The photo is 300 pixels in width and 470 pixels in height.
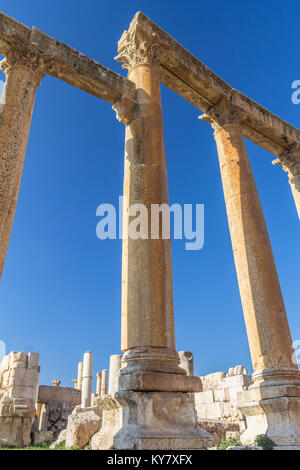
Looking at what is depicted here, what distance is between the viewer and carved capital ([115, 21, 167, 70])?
11.2 metres

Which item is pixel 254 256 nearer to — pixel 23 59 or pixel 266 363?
pixel 266 363

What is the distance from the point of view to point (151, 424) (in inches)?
237

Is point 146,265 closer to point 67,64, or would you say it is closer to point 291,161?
point 67,64

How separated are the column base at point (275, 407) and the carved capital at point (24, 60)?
33.0 ft

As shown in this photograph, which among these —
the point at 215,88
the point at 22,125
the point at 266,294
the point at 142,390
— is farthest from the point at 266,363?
the point at 215,88

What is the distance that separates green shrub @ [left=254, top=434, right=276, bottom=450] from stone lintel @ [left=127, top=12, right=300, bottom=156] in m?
11.2

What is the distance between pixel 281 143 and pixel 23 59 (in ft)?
36.4

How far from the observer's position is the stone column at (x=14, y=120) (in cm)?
746

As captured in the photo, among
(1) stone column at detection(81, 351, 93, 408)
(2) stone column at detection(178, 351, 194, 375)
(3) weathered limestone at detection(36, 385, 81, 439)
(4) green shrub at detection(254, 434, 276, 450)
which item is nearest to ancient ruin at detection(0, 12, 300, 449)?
(4) green shrub at detection(254, 434, 276, 450)

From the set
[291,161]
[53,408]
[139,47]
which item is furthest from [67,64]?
[53,408]

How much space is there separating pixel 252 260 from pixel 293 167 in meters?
6.90

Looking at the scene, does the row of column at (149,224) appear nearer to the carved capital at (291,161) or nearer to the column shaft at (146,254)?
the column shaft at (146,254)

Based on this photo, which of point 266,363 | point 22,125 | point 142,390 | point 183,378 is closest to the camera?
point 142,390
